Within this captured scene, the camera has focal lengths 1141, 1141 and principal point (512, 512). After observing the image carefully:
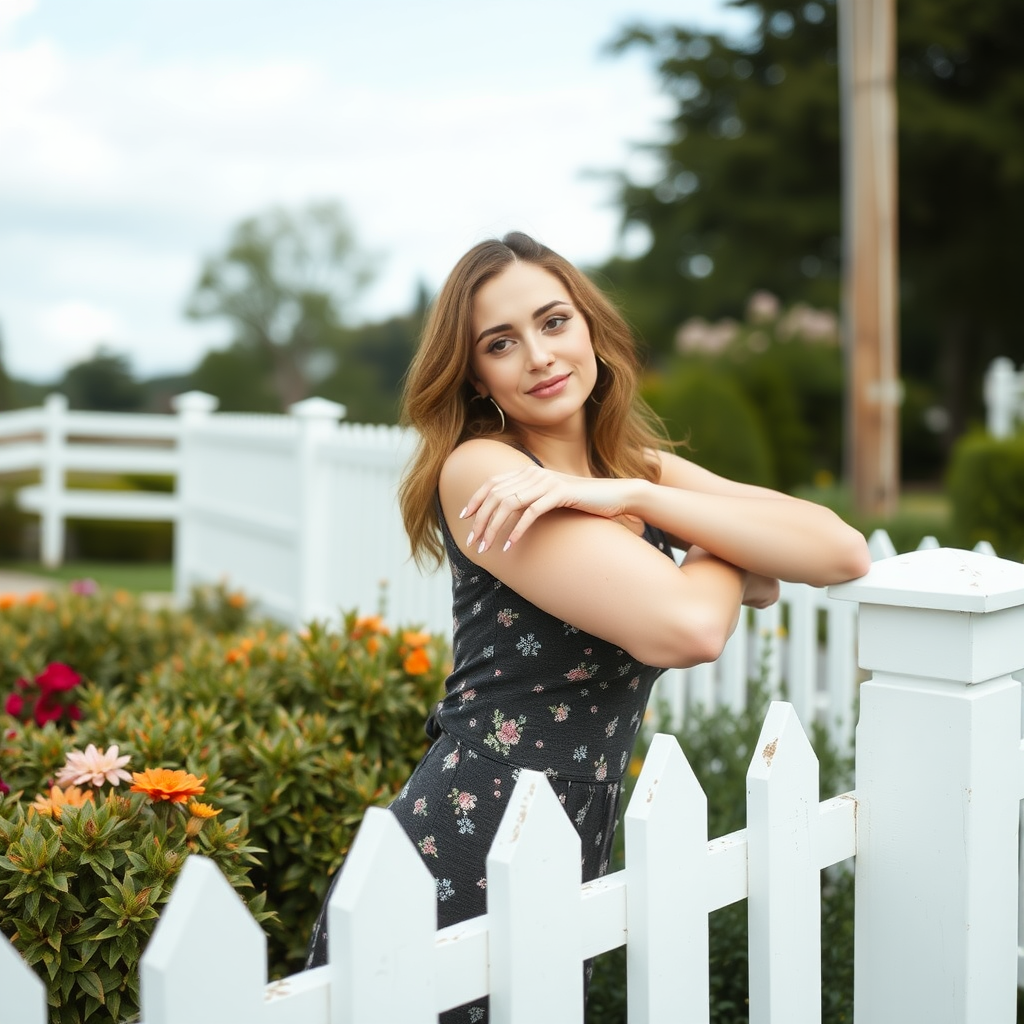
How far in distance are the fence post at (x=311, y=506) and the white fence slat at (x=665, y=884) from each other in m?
4.94

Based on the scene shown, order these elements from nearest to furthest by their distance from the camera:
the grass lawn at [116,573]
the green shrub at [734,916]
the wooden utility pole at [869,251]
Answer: the green shrub at [734,916]
the wooden utility pole at [869,251]
the grass lawn at [116,573]

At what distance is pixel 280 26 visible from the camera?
37469 mm

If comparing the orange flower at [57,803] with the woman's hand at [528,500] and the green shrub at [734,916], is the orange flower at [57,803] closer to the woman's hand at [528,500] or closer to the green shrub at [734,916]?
the woman's hand at [528,500]

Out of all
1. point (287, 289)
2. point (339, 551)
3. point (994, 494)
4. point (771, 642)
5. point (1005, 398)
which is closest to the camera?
point (771, 642)

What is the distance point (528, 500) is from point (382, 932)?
2.01 ft


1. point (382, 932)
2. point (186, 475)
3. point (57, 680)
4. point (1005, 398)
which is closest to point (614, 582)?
point (382, 932)

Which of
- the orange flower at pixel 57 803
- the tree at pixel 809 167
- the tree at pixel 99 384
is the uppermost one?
the tree at pixel 809 167

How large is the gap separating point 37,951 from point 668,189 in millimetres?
23525

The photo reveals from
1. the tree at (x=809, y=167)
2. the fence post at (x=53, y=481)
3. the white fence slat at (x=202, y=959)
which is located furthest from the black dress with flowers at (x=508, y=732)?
the tree at (x=809, y=167)

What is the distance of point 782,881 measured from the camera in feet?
4.98

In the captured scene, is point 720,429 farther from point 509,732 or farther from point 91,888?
point 91,888

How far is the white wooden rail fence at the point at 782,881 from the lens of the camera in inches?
44.8

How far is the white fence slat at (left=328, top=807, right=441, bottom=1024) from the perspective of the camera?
1115mm

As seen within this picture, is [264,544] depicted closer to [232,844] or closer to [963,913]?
[232,844]
